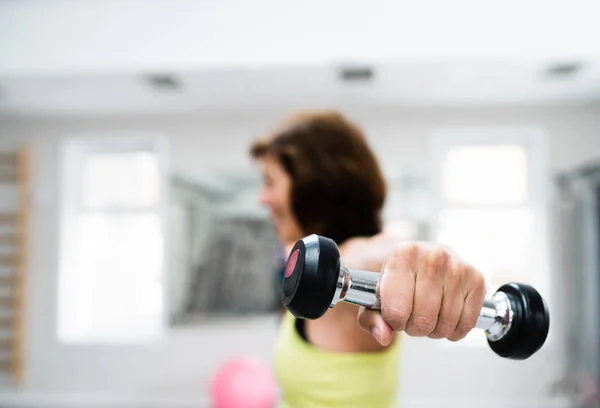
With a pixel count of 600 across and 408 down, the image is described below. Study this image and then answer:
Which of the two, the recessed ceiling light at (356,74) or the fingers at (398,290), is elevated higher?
the recessed ceiling light at (356,74)

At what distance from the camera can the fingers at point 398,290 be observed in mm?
347

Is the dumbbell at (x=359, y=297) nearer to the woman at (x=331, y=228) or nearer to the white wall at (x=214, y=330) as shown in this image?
the woman at (x=331, y=228)

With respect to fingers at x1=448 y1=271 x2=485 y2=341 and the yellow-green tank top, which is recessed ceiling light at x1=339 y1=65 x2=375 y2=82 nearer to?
the yellow-green tank top

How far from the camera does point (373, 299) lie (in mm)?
350

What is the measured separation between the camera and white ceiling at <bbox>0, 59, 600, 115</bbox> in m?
3.38

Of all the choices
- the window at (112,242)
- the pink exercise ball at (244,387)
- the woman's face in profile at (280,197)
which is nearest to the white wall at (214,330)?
the window at (112,242)

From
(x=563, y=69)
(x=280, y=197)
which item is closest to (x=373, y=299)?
A: (x=280, y=197)

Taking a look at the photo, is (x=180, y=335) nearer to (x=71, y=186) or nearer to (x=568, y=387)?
(x=71, y=186)

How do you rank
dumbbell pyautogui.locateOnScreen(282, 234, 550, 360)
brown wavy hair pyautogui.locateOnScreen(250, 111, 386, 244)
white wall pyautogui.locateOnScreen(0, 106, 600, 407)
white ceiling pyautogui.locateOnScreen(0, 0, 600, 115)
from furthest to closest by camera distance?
white wall pyautogui.locateOnScreen(0, 106, 600, 407), white ceiling pyautogui.locateOnScreen(0, 0, 600, 115), brown wavy hair pyautogui.locateOnScreen(250, 111, 386, 244), dumbbell pyautogui.locateOnScreen(282, 234, 550, 360)

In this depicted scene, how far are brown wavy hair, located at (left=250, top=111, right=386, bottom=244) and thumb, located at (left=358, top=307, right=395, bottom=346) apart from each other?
1.59ft

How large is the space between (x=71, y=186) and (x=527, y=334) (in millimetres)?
4779

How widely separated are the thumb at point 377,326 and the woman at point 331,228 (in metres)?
0.16

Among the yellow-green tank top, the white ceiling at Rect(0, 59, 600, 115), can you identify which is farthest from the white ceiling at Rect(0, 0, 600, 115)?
the yellow-green tank top

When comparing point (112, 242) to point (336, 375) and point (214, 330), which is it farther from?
point (336, 375)
